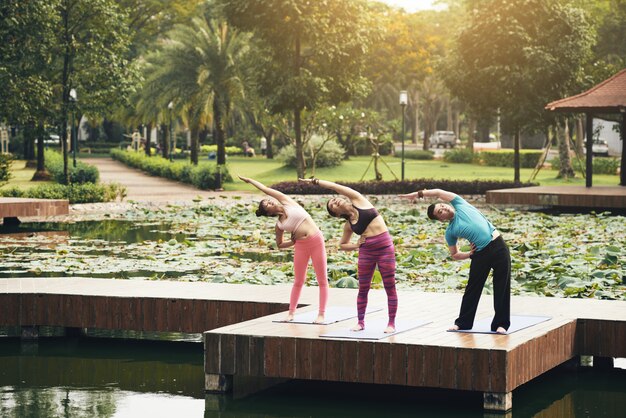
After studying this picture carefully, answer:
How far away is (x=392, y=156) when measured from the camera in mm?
66438

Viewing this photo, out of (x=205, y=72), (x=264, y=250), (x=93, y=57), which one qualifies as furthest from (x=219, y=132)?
(x=264, y=250)

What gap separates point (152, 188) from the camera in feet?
133

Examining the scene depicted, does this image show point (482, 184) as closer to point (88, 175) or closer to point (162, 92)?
point (88, 175)

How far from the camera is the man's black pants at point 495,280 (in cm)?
978

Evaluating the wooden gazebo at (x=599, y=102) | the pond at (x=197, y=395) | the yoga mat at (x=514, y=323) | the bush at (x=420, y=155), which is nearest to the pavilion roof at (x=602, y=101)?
the wooden gazebo at (x=599, y=102)

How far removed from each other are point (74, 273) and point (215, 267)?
1947 millimetres

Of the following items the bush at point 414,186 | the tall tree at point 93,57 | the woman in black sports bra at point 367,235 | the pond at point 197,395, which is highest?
the tall tree at point 93,57

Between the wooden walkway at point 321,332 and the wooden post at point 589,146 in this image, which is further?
the wooden post at point 589,146

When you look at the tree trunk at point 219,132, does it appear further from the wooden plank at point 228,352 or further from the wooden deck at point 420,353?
the wooden plank at point 228,352

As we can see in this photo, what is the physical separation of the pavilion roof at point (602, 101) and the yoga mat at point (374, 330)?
70.9 ft

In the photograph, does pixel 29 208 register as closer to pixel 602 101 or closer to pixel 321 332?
pixel 602 101

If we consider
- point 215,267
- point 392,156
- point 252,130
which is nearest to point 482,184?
point 215,267

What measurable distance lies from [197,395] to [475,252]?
2658 millimetres

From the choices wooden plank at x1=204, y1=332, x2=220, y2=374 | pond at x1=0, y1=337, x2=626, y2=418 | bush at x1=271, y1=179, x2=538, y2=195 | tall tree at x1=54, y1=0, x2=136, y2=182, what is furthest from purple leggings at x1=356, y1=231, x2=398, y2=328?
tall tree at x1=54, y1=0, x2=136, y2=182
